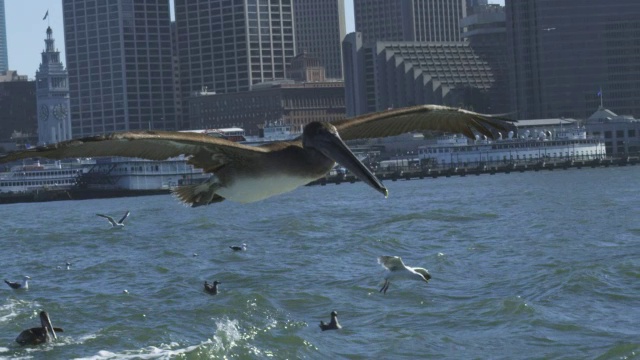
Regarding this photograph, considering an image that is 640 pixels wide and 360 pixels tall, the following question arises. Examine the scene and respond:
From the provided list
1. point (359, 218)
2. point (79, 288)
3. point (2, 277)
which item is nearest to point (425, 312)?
point (79, 288)

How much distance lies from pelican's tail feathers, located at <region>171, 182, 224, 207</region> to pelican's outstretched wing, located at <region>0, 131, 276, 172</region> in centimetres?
21

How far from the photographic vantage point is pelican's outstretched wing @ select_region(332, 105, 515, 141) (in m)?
12.6

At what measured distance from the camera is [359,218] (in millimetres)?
76062

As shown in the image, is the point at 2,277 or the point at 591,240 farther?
the point at 591,240

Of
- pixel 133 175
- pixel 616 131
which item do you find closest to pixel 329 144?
pixel 133 175

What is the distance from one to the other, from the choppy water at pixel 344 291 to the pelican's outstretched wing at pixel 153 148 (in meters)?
13.1

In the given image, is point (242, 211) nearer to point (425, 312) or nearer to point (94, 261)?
point (94, 261)

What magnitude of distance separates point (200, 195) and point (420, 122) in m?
2.13

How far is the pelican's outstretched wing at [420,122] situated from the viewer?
1258 centimetres

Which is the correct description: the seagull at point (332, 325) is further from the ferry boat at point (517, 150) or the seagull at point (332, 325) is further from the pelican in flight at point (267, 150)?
the ferry boat at point (517, 150)

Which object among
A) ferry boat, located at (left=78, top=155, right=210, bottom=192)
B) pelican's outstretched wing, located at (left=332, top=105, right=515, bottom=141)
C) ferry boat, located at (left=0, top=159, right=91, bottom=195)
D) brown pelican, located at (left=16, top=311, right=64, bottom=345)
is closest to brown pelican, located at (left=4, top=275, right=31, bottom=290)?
brown pelican, located at (left=16, top=311, right=64, bottom=345)

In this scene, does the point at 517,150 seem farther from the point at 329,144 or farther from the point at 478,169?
the point at 329,144

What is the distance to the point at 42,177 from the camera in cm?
17000

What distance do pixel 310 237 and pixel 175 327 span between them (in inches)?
1134
